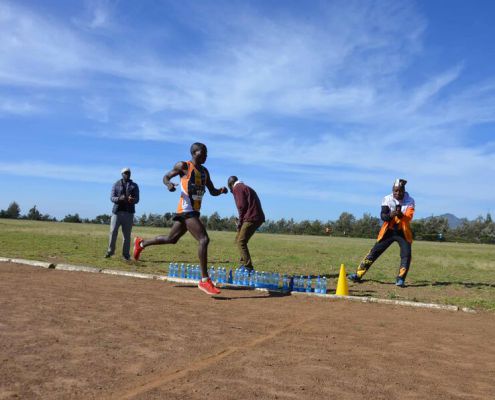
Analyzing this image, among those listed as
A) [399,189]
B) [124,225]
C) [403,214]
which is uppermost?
[399,189]

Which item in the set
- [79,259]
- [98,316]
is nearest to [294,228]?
[79,259]

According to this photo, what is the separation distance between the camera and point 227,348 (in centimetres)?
431

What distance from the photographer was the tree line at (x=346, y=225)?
64500mm

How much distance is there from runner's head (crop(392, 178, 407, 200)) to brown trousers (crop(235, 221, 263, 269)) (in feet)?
9.09

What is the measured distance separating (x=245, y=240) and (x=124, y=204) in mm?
3603

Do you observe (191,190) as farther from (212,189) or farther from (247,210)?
(247,210)

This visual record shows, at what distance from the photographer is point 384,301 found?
7336mm

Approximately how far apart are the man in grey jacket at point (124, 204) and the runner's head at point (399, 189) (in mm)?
5802

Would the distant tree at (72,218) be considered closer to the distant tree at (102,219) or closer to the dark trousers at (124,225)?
the distant tree at (102,219)

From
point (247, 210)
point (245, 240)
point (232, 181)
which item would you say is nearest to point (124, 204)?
point (232, 181)

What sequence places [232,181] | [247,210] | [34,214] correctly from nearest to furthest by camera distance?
[247,210]
[232,181]
[34,214]

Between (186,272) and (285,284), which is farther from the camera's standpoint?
(186,272)

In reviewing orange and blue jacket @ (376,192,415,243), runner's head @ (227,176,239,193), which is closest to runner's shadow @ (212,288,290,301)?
orange and blue jacket @ (376,192,415,243)

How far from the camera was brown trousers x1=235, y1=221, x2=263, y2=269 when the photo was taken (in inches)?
374
